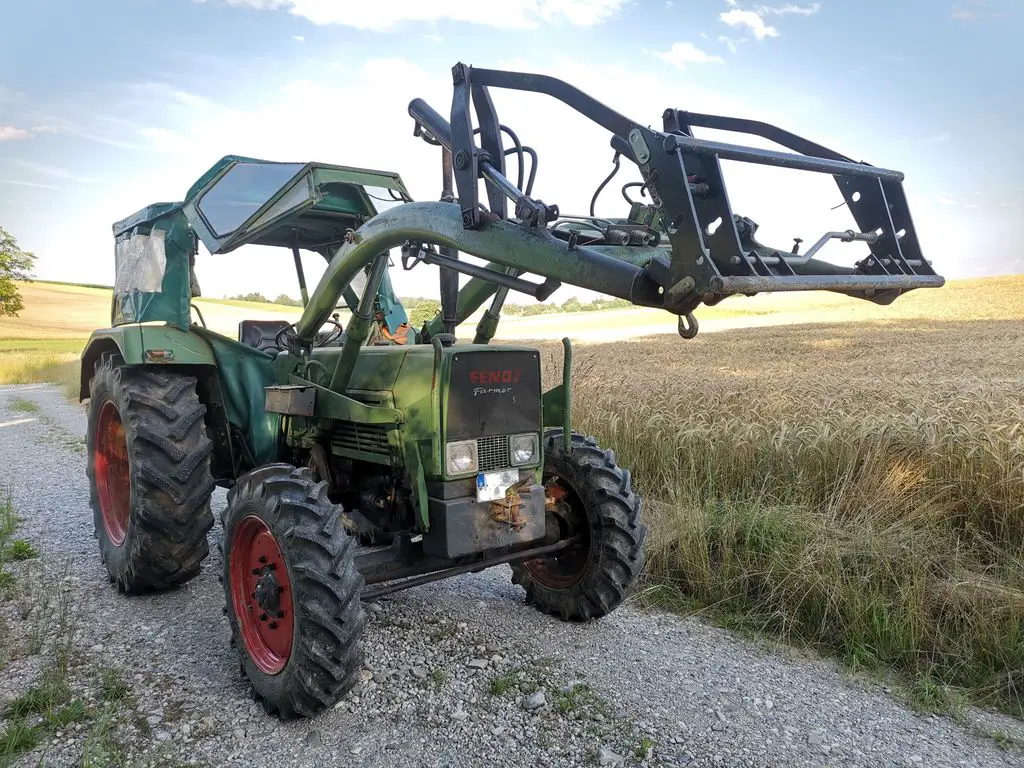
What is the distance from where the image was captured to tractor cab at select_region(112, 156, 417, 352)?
4234 mm

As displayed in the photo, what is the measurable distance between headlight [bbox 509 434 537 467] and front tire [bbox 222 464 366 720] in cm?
A: 91

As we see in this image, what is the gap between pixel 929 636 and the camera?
3777mm

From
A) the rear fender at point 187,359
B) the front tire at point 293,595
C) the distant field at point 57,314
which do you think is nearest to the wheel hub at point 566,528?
the front tire at point 293,595

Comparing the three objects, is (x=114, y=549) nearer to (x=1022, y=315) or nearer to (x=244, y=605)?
(x=244, y=605)

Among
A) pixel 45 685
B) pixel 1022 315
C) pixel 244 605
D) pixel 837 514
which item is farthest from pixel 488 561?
pixel 1022 315

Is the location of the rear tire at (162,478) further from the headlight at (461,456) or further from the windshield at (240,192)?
the headlight at (461,456)

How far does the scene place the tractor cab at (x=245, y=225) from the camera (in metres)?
4.23

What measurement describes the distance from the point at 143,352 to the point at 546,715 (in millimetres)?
2975

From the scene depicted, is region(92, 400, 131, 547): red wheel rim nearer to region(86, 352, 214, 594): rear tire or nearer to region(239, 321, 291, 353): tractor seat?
region(86, 352, 214, 594): rear tire

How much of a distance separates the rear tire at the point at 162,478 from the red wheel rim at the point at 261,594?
90 cm

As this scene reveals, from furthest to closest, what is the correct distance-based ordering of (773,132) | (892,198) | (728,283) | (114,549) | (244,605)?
(114,549) < (244,605) < (773,132) < (892,198) < (728,283)

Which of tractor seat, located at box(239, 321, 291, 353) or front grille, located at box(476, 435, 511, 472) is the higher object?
tractor seat, located at box(239, 321, 291, 353)

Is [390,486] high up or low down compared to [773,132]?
down

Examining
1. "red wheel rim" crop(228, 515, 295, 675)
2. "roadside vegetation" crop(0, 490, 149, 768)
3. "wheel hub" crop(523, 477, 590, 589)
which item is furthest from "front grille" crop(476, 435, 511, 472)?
"roadside vegetation" crop(0, 490, 149, 768)
